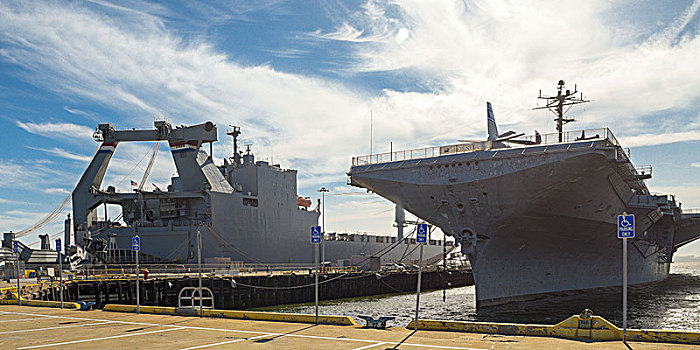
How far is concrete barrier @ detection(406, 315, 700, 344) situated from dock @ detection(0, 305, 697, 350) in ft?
0.75

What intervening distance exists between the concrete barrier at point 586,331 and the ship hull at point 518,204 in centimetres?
1464

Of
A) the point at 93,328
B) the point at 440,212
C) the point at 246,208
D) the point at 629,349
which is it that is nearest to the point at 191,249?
the point at 246,208

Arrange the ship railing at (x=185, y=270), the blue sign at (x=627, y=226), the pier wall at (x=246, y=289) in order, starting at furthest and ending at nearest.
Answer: the ship railing at (x=185, y=270) < the pier wall at (x=246, y=289) < the blue sign at (x=627, y=226)

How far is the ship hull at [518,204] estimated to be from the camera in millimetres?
26016

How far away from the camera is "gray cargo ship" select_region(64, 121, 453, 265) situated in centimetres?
4219

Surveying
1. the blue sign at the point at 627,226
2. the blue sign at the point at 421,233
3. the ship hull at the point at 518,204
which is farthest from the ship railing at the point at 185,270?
the blue sign at the point at 627,226

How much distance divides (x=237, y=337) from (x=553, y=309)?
21.5m

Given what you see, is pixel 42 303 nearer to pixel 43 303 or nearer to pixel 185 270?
pixel 43 303

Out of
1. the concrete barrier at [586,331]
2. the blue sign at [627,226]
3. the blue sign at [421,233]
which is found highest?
the blue sign at [627,226]

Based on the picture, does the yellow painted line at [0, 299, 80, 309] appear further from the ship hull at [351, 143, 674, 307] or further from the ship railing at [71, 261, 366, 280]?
the ship hull at [351, 143, 674, 307]

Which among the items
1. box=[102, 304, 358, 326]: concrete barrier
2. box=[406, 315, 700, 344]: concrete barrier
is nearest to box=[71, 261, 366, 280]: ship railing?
box=[102, 304, 358, 326]: concrete barrier

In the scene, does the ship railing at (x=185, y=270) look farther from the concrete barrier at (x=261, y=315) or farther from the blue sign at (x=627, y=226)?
the blue sign at (x=627, y=226)

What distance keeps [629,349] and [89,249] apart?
3635 cm

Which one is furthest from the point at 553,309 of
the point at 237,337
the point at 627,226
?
the point at 237,337
